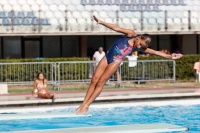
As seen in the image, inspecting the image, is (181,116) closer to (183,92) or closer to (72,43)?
(183,92)

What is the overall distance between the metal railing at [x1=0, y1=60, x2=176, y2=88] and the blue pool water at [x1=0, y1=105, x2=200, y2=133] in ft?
16.6

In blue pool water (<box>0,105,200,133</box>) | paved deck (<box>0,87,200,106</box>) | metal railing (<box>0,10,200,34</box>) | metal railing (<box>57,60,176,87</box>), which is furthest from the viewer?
metal railing (<box>0,10,200,34</box>)

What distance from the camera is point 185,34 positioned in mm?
27562

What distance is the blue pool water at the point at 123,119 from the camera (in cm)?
1339

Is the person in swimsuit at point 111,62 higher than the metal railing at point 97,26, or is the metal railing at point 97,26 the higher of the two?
the metal railing at point 97,26

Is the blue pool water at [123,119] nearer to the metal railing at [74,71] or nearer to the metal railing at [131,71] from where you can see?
the metal railing at [74,71]

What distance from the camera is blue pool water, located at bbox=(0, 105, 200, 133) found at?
527 inches

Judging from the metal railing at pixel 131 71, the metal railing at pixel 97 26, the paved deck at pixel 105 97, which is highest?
the metal railing at pixel 97 26

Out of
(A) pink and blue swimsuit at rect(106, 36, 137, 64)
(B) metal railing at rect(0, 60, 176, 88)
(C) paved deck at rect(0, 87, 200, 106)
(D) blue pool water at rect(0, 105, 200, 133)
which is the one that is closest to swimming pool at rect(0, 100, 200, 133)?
(D) blue pool water at rect(0, 105, 200, 133)

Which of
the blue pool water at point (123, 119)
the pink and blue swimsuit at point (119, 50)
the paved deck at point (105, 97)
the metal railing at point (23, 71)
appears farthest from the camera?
the metal railing at point (23, 71)

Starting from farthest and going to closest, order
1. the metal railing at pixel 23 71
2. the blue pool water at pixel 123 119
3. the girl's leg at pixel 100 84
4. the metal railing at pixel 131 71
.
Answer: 1. the metal railing at pixel 131 71
2. the metal railing at pixel 23 71
3. the blue pool water at pixel 123 119
4. the girl's leg at pixel 100 84

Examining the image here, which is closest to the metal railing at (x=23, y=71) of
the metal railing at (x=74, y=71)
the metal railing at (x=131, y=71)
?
the metal railing at (x=74, y=71)

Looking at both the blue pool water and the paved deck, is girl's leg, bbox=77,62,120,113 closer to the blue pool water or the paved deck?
the blue pool water

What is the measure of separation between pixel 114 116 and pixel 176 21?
13344 mm
